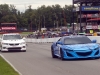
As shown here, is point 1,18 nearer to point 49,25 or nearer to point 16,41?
point 49,25

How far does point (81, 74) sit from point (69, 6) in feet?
455

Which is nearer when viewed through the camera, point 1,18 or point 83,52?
point 83,52

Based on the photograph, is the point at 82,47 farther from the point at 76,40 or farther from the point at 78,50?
the point at 76,40

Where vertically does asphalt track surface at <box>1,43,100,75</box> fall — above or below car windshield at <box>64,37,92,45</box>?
below

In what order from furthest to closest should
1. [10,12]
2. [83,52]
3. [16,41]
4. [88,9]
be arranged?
[10,12] → [88,9] → [16,41] → [83,52]

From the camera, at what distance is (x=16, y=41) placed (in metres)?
28.1

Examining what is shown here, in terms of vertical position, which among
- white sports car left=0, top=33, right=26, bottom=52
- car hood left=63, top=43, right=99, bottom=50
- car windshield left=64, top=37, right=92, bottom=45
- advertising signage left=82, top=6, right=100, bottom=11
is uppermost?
advertising signage left=82, top=6, right=100, bottom=11

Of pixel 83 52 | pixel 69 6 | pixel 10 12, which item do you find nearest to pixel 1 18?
pixel 10 12

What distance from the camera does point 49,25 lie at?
477 ft

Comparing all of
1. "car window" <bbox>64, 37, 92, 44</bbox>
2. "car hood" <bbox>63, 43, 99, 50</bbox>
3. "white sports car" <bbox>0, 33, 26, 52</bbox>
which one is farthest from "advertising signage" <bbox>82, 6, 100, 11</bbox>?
"car hood" <bbox>63, 43, 99, 50</bbox>

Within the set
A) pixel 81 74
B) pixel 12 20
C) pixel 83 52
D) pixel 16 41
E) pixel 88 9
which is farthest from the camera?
pixel 12 20

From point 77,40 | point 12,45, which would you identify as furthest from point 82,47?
point 12,45

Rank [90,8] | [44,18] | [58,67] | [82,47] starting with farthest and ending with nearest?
[44,18], [90,8], [82,47], [58,67]

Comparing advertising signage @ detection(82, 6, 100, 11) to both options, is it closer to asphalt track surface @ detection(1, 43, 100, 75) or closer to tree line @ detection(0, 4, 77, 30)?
tree line @ detection(0, 4, 77, 30)
